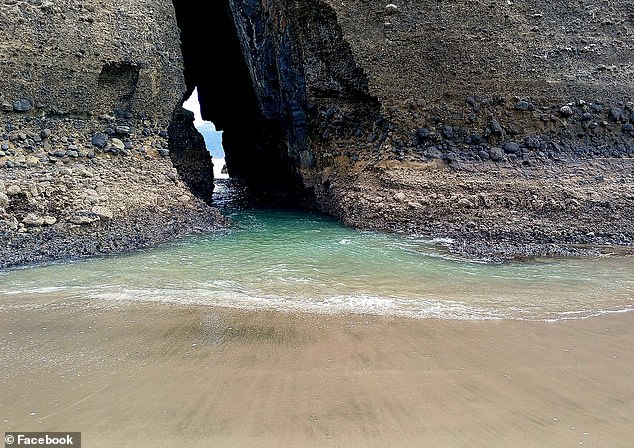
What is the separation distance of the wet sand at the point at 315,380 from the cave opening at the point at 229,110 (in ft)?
37.1

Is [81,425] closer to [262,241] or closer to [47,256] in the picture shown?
[47,256]

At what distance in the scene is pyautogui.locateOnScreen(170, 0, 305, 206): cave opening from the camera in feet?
56.0

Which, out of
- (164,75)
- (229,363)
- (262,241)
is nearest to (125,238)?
(262,241)

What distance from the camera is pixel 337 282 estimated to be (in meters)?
7.19

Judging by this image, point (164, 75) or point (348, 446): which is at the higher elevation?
point (164, 75)

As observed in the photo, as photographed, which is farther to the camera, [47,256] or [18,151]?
[18,151]

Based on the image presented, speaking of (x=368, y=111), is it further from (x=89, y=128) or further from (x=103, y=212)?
(x=103, y=212)

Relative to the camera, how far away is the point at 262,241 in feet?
35.8

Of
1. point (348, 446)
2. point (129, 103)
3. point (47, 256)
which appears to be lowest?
point (47, 256)

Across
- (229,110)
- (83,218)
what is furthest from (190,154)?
(229,110)

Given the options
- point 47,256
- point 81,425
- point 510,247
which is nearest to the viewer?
point 81,425

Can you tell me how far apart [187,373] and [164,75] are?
10.9 m

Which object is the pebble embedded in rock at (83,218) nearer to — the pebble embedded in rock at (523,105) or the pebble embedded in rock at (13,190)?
the pebble embedded in rock at (13,190)

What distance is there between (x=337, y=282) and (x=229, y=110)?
55.2 ft
